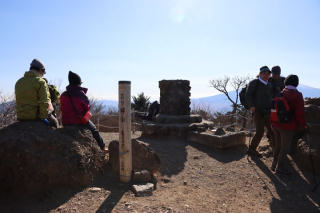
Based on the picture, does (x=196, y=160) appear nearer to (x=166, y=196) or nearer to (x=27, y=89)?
(x=166, y=196)

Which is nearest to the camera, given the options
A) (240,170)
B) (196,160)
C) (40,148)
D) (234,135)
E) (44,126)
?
(40,148)

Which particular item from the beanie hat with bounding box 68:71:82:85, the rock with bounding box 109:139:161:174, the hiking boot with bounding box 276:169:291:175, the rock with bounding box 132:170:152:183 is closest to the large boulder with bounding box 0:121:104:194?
the rock with bounding box 109:139:161:174

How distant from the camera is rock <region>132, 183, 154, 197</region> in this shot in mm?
3506

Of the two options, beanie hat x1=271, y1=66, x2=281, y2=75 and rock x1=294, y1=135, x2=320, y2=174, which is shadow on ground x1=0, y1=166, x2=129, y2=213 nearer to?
rock x1=294, y1=135, x2=320, y2=174

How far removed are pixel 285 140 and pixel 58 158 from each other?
12.3 feet

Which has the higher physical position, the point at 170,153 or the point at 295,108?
the point at 295,108

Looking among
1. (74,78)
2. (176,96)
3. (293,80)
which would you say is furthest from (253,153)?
(74,78)

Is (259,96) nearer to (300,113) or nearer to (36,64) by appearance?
(300,113)

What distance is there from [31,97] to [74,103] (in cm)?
65

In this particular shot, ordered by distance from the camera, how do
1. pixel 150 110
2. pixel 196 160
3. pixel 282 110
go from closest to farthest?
pixel 282 110 → pixel 196 160 → pixel 150 110

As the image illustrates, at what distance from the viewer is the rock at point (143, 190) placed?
11.5 ft

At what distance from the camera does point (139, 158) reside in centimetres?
429

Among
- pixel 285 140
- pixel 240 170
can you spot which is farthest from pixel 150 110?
pixel 285 140

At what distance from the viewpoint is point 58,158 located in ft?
10.7
